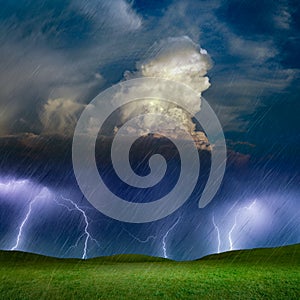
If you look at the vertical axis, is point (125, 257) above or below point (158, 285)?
below

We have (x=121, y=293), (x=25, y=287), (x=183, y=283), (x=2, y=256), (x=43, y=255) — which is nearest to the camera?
(x=121, y=293)

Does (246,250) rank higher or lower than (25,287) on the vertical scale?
lower

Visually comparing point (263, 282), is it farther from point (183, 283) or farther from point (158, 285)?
point (158, 285)

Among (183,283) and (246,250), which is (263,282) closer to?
(183,283)

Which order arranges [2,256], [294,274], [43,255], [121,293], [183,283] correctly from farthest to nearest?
[43,255], [2,256], [294,274], [183,283], [121,293]

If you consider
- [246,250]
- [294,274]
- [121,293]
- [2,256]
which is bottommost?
[246,250]

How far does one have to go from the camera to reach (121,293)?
20078 mm

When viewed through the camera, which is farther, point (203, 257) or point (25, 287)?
point (203, 257)

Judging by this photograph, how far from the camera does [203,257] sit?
56938 mm

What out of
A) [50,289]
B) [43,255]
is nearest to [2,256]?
[43,255]

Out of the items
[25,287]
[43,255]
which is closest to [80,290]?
[25,287]

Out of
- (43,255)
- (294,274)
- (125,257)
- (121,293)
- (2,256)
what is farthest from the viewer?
(125,257)

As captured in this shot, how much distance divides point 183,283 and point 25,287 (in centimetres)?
950

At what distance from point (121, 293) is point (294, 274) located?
45.4 feet
